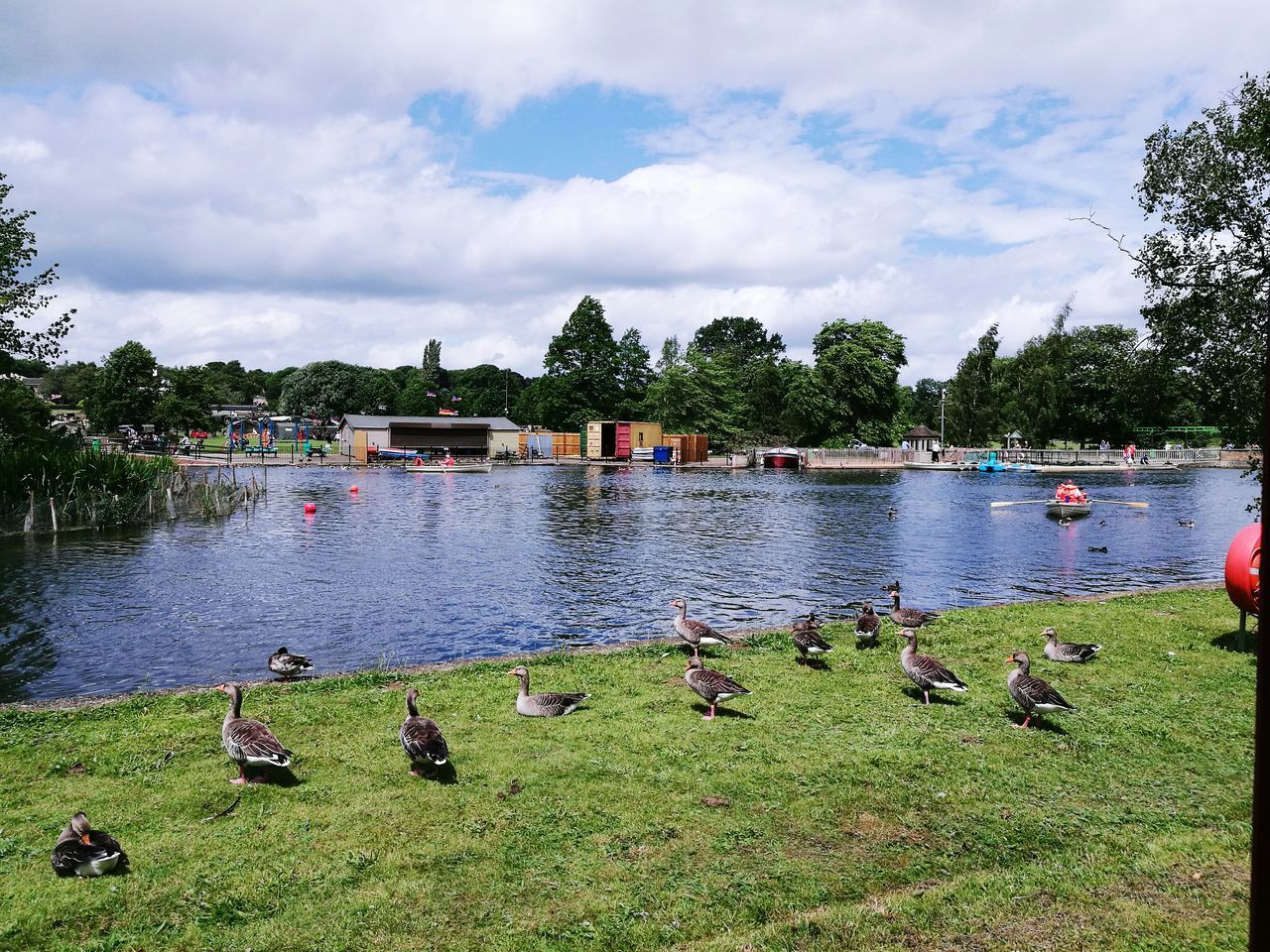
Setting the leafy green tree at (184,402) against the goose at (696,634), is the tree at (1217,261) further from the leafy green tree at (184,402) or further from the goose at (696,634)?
the leafy green tree at (184,402)

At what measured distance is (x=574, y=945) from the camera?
740 centimetres

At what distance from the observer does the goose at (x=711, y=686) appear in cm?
1380

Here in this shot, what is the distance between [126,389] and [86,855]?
5517 inches

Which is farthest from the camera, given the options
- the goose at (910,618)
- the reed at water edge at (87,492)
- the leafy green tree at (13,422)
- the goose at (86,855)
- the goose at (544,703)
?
the leafy green tree at (13,422)

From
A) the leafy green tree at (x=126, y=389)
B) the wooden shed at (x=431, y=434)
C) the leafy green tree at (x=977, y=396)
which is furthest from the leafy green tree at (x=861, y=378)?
the leafy green tree at (x=126, y=389)

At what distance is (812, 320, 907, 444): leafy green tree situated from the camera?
133 meters

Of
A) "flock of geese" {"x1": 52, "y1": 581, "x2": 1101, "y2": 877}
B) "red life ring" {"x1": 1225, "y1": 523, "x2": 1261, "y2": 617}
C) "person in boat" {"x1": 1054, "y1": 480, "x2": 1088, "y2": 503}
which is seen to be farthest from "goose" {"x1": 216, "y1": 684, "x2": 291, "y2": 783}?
"person in boat" {"x1": 1054, "y1": 480, "x2": 1088, "y2": 503}

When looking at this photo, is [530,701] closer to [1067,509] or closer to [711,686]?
[711,686]

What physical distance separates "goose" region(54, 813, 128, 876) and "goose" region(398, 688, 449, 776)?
3522 mm

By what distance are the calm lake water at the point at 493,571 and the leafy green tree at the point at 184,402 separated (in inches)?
2838

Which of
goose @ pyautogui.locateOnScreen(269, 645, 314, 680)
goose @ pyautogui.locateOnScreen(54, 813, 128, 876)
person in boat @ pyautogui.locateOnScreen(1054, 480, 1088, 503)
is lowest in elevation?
goose @ pyautogui.locateOnScreen(269, 645, 314, 680)

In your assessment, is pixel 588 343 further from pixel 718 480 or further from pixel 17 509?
pixel 17 509

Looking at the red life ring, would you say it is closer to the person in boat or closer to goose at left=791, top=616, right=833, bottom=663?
goose at left=791, top=616, right=833, bottom=663

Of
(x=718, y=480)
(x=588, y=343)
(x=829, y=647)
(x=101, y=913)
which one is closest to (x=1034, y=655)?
(x=829, y=647)
